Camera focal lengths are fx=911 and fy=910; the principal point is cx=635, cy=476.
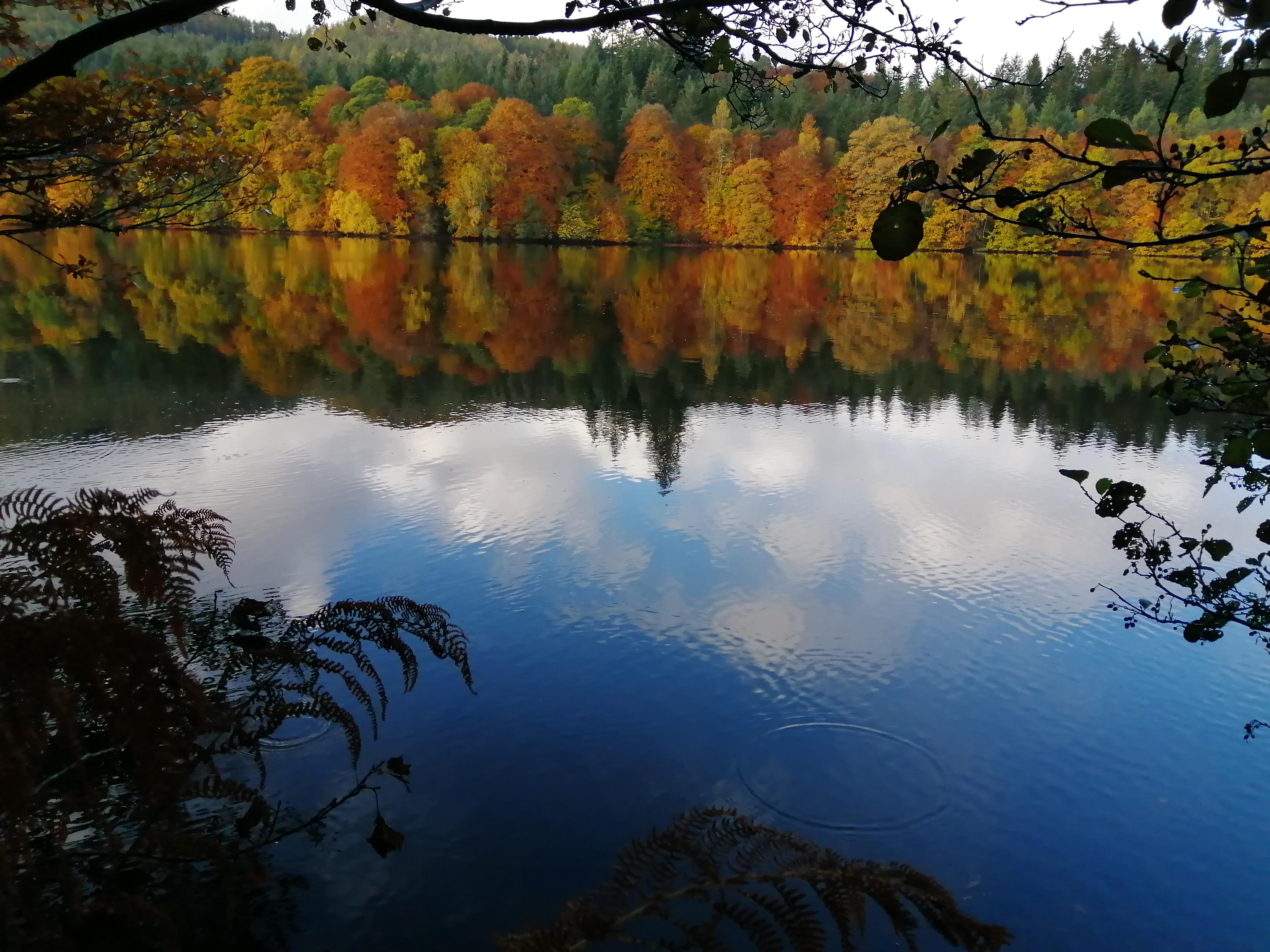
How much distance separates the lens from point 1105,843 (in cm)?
403

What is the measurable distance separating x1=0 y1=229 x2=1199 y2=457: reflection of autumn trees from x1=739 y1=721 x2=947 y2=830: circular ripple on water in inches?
285

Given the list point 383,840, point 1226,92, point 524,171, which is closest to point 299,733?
point 383,840

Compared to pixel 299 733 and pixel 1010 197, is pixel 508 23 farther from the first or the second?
pixel 299 733

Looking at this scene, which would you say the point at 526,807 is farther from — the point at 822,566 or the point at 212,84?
the point at 212,84

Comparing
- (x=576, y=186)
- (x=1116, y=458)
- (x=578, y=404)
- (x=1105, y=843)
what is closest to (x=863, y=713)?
(x=1105, y=843)

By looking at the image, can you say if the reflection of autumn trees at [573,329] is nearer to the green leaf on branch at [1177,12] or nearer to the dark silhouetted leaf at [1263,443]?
the dark silhouetted leaf at [1263,443]

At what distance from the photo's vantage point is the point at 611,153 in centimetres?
6147

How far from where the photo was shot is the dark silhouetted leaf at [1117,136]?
1492 mm

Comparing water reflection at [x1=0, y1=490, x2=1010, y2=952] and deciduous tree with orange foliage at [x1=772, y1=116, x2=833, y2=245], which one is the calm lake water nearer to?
water reflection at [x1=0, y1=490, x2=1010, y2=952]

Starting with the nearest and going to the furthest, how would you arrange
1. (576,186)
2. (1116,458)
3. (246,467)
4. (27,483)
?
(27,483)
(246,467)
(1116,458)
(576,186)

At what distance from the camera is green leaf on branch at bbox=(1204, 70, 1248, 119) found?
1.36 metres

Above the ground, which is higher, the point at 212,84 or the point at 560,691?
the point at 212,84

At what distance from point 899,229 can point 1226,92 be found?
0.50 meters

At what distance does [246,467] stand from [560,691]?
17.7ft
